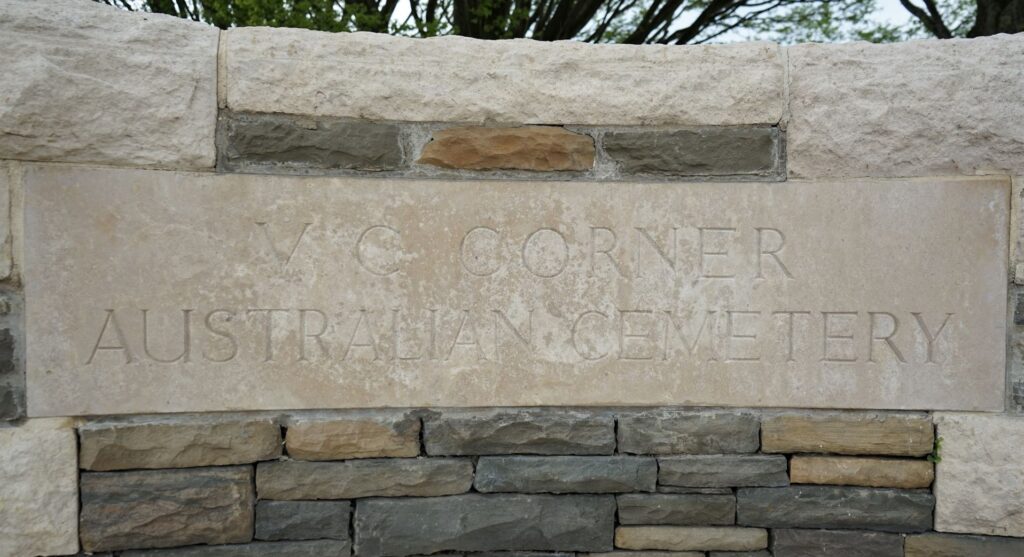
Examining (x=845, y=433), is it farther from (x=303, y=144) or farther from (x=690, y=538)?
(x=303, y=144)

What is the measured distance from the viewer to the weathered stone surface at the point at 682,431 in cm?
206

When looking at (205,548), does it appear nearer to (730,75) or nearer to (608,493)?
(608,493)

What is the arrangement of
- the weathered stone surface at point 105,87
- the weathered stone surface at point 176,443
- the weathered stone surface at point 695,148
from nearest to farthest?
the weathered stone surface at point 105,87 < the weathered stone surface at point 176,443 < the weathered stone surface at point 695,148

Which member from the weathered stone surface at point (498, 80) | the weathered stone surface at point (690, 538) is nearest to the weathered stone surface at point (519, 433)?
the weathered stone surface at point (690, 538)

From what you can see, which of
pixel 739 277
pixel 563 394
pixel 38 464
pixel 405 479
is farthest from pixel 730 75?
pixel 38 464

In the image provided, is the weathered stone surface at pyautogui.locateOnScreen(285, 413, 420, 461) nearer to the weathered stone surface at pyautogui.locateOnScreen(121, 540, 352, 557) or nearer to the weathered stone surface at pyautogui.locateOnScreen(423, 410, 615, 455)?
the weathered stone surface at pyautogui.locateOnScreen(423, 410, 615, 455)

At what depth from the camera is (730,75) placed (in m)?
2.01

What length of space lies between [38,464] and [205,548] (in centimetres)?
51

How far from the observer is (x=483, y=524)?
2049 mm

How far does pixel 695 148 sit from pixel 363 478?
1.41 metres

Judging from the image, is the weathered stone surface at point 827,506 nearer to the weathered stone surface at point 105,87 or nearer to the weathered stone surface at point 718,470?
the weathered stone surface at point 718,470

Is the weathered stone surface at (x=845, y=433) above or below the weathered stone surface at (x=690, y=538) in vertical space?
above

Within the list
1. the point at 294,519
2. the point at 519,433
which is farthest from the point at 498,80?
the point at 294,519

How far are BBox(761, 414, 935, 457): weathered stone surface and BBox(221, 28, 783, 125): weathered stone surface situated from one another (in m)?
0.92
